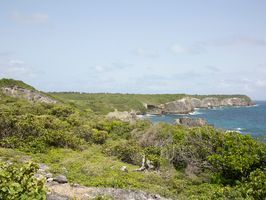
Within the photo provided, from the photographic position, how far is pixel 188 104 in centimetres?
13175

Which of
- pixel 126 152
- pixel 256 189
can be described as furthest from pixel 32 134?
pixel 256 189

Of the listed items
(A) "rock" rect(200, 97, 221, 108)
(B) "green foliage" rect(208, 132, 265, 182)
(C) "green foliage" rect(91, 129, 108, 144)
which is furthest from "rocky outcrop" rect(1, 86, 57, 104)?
(A) "rock" rect(200, 97, 221, 108)

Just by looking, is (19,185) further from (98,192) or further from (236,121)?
(236,121)

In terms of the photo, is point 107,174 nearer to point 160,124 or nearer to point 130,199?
point 130,199

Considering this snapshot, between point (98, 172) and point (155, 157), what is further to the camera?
point (155, 157)

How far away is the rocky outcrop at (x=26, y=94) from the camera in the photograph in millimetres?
59647

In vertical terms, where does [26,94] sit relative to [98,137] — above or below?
above

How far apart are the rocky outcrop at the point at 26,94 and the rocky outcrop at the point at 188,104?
192 ft

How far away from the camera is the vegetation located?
17.8 meters

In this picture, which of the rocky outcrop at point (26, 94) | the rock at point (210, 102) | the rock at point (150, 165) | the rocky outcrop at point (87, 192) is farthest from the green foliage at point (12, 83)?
the rock at point (210, 102)

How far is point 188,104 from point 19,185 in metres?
126

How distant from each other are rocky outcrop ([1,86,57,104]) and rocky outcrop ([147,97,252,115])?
58.6 meters

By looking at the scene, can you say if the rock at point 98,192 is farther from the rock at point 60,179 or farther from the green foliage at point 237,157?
the green foliage at point 237,157

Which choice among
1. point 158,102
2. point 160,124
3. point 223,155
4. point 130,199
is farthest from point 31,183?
point 158,102
